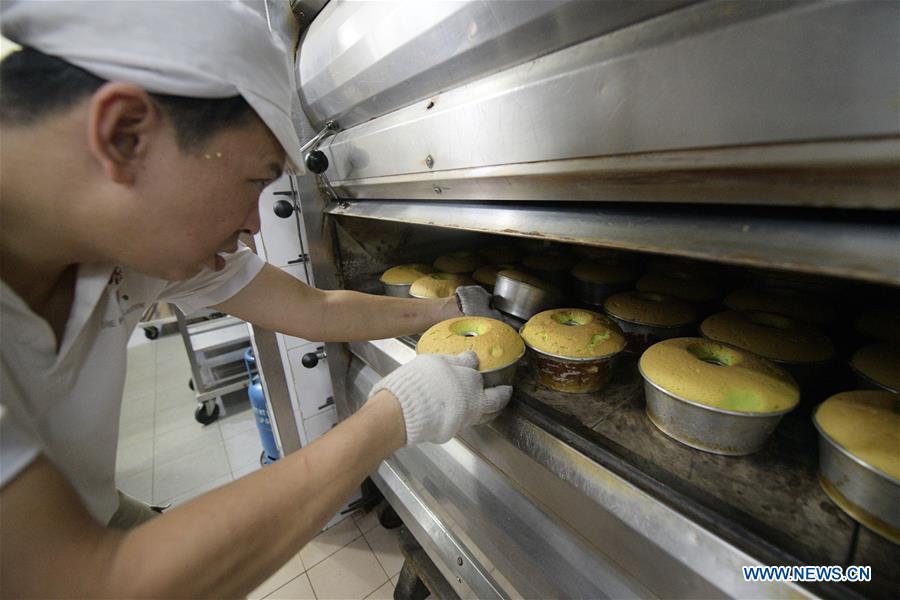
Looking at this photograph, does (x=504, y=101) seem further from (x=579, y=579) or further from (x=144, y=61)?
(x=579, y=579)

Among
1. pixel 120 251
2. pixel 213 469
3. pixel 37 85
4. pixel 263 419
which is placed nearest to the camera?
pixel 37 85

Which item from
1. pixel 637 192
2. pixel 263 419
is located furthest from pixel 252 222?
pixel 263 419

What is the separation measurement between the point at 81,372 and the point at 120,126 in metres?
0.58

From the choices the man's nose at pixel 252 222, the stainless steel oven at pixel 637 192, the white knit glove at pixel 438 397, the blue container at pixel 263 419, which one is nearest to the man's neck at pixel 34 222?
the man's nose at pixel 252 222

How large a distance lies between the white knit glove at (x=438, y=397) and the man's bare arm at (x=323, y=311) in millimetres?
476

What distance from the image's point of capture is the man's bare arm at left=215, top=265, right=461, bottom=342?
3.86 feet

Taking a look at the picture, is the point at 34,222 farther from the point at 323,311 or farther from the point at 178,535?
the point at 323,311

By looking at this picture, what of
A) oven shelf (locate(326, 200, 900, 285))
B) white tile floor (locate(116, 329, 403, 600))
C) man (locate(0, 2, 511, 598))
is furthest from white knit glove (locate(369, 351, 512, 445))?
white tile floor (locate(116, 329, 403, 600))

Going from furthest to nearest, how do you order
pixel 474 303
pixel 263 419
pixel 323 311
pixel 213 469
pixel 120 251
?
pixel 213 469
pixel 263 419
pixel 474 303
pixel 323 311
pixel 120 251

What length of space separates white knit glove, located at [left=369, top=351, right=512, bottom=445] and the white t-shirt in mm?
557

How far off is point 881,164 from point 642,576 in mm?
759

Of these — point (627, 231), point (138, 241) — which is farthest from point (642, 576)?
point (138, 241)

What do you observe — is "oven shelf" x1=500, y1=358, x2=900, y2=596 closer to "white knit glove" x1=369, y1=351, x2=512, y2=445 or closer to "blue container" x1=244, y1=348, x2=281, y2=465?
"white knit glove" x1=369, y1=351, x2=512, y2=445

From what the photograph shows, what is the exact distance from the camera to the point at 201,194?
59 cm
